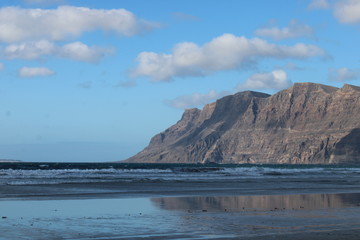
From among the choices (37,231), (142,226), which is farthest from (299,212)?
Result: (37,231)

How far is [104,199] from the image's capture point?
27.1 m

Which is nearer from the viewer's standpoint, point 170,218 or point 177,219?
point 177,219

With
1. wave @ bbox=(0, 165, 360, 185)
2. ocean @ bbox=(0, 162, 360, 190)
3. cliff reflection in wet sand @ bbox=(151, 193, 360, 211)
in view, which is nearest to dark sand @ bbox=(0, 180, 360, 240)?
cliff reflection in wet sand @ bbox=(151, 193, 360, 211)

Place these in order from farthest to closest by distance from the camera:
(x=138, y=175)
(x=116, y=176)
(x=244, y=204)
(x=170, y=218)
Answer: (x=138, y=175) → (x=116, y=176) → (x=244, y=204) → (x=170, y=218)

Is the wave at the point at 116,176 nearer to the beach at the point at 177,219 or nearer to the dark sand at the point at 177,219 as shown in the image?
the dark sand at the point at 177,219

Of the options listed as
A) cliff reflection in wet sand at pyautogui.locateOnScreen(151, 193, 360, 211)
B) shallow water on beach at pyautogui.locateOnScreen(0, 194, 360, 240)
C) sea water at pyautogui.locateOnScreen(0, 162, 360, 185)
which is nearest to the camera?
shallow water on beach at pyautogui.locateOnScreen(0, 194, 360, 240)

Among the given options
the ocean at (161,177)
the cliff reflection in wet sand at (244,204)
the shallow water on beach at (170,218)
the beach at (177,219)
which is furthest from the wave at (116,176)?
the beach at (177,219)

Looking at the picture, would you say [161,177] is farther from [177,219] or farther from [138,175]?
[177,219]

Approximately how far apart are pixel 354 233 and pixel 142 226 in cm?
639

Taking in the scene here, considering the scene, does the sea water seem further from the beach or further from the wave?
the beach

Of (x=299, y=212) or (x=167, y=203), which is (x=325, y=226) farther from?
(x=167, y=203)

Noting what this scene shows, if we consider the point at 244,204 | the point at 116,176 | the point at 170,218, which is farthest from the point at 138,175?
the point at 170,218

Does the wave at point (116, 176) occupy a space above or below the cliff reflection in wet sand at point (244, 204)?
above

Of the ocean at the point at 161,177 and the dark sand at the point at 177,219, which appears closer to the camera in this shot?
the dark sand at the point at 177,219
